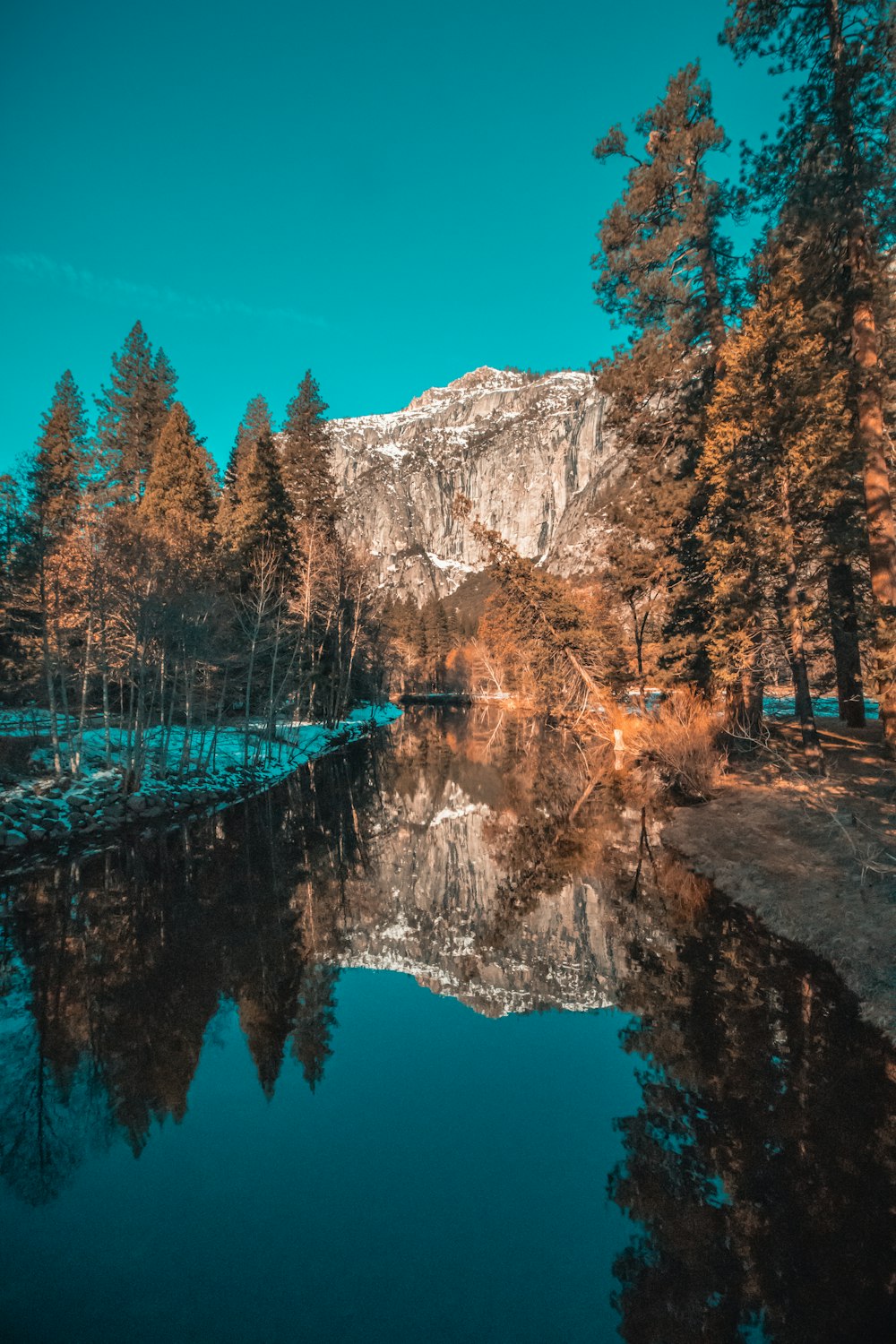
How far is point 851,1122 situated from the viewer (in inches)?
209

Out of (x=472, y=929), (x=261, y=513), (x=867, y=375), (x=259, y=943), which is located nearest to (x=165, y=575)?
(x=261, y=513)

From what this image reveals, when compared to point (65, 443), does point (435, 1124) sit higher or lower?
lower

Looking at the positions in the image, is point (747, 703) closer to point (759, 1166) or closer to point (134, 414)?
point (759, 1166)

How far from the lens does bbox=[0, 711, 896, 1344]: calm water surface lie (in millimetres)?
4047

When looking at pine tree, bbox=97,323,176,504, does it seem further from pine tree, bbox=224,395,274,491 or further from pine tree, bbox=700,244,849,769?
pine tree, bbox=700,244,849,769

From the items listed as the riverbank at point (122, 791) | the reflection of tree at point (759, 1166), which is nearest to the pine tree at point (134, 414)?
the riverbank at point (122, 791)

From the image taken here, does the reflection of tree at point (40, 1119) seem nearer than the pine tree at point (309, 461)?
Yes

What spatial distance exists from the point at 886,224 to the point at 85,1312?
64.1 feet

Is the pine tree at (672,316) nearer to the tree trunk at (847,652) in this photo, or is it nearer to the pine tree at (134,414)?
the tree trunk at (847,652)

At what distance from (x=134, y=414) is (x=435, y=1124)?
134 feet

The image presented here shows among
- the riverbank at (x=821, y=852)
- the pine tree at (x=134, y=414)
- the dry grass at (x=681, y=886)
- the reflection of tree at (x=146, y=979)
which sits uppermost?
the pine tree at (x=134, y=414)

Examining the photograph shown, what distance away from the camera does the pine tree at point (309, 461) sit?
Answer: 3606 centimetres

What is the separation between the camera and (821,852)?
10742mm

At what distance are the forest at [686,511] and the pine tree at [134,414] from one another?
3.54 metres
